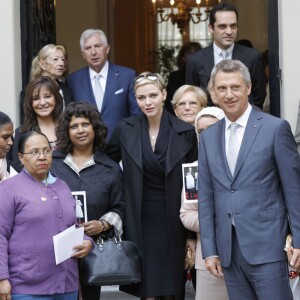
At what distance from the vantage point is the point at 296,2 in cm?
934

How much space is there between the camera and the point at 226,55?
9.37m

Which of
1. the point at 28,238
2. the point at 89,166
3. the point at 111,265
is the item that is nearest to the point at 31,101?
the point at 89,166

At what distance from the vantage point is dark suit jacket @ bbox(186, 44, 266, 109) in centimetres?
923

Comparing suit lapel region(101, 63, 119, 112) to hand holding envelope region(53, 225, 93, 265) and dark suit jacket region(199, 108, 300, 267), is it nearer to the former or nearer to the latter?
hand holding envelope region(53, 225, 93, 265)

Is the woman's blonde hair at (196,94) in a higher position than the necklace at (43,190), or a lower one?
higher

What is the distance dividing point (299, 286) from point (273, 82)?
2.30 meters

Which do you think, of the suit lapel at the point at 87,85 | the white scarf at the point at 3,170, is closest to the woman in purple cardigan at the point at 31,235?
the white scarf at the point at 3,170

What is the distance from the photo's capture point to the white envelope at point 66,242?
22.5ft

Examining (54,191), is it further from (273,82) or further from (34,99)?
(273,82)

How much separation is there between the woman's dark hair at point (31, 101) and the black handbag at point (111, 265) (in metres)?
1.41

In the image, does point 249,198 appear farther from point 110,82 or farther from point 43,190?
point 110,82

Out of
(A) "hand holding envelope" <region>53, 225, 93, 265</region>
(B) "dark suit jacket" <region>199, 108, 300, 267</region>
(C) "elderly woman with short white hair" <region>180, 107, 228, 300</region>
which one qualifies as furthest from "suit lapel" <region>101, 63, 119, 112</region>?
(B) "dark suit jacket" <region>199, 108, 300, 267</region>

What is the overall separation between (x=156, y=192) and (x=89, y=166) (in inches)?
23.1

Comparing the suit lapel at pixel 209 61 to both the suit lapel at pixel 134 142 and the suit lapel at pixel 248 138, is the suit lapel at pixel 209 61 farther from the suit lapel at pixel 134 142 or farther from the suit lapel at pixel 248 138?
the suit lapel at pixel 248 138
